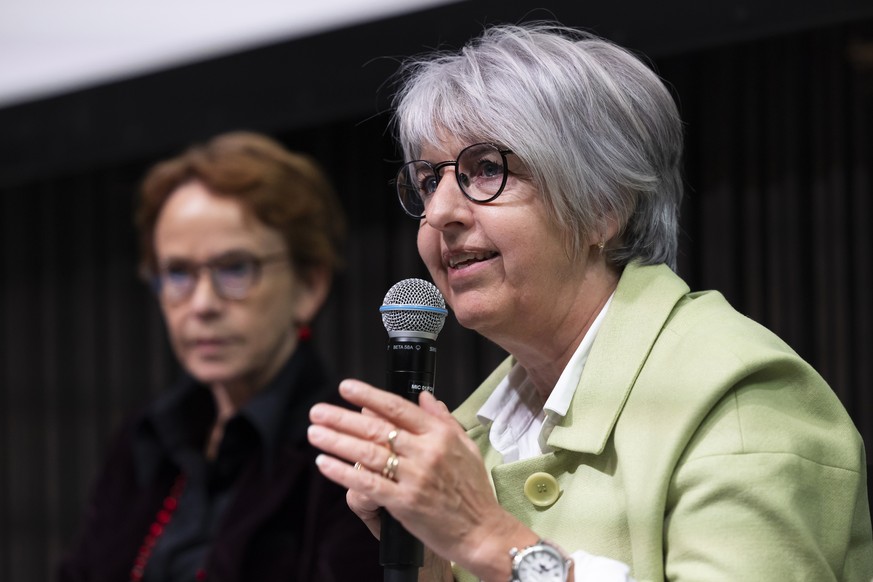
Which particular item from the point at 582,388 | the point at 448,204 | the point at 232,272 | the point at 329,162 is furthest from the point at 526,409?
the point at 329,162

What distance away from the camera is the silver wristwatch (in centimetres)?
135

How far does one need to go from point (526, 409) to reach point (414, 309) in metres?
0.49

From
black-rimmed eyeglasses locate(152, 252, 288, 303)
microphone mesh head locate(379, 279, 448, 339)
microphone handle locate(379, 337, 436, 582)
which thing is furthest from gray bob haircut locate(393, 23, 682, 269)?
black-rimmed eyeglasses locate(152, 252, 288, 303)

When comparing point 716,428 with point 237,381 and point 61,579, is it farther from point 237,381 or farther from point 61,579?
point 61,579

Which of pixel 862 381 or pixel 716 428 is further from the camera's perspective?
pixel 862 381

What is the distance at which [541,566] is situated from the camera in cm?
135

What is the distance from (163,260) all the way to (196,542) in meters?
0.75

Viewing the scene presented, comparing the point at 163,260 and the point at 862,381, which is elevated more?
the point at 163,260

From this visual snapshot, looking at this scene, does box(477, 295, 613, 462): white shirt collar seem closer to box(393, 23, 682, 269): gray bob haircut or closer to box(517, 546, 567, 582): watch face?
box(393, 23, 682, 269): gray bob haircut

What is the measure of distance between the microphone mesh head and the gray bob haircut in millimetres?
256

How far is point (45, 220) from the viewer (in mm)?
4645

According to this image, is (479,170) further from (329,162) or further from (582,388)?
(329,162)

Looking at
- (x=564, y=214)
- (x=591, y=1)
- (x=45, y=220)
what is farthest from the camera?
(x=45, y=220)

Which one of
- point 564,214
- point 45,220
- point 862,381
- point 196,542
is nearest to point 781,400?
point 564,214
